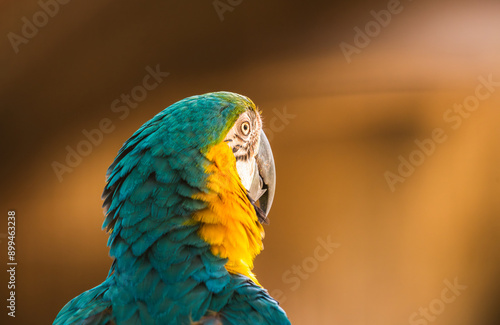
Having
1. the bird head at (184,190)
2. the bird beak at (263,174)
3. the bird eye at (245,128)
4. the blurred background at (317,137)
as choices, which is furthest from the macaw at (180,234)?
the blurred background at (317,137)

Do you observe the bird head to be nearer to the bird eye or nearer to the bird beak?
the bird eye

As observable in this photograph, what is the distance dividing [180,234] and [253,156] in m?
0.47

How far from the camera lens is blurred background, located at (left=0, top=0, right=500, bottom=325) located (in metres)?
2.65

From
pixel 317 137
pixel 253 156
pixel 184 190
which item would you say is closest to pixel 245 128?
pixel 253 156

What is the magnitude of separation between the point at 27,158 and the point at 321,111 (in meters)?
1.87

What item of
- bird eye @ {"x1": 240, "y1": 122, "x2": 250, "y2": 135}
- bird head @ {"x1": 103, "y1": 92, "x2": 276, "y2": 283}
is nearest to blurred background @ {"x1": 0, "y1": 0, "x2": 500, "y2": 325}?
bird eye @ {"x1": 240, "y1": 122, "x2": 250, "y2": 135}

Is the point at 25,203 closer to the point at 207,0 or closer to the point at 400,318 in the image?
the point at 207,0

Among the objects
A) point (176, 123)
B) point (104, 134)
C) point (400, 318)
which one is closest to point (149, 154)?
point (176, 123)

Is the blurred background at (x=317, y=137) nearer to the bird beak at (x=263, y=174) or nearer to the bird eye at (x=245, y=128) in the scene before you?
the bird beak at (x=263, y=174)

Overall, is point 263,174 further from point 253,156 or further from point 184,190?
point 184,190

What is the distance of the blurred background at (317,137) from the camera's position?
2.65m

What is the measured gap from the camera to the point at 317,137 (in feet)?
9.18

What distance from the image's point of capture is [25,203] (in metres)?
2.63

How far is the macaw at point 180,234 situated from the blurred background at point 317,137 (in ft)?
5.69
